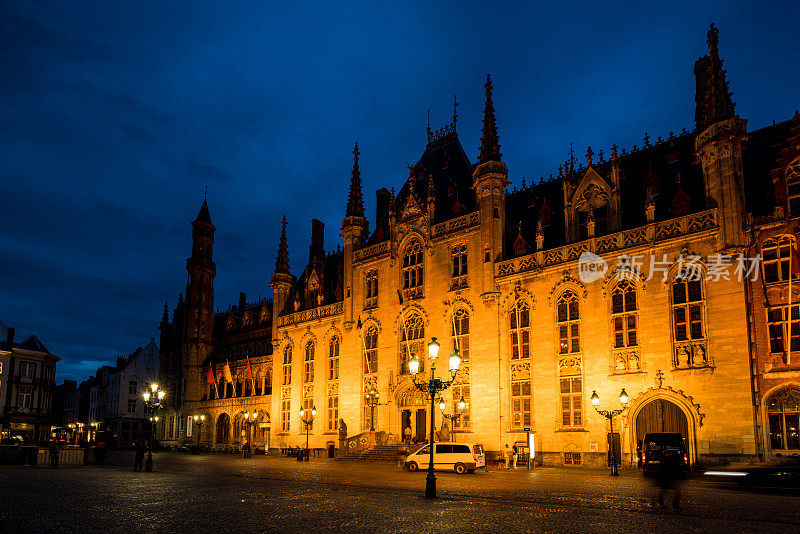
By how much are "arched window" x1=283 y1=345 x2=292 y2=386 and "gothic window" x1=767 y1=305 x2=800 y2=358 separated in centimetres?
4027

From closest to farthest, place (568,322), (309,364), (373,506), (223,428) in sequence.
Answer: (373,506)
(568,322)
(309,364)
(223,428)

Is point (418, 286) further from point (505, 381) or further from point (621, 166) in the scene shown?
point (621, 166)

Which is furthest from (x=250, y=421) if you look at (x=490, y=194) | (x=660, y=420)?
(x=660, y=420)

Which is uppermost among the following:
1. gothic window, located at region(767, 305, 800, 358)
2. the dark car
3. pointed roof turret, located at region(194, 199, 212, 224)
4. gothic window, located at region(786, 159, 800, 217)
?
pointed roof turret, located at region(194, 199, 212, 224)

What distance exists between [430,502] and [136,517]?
8290mm

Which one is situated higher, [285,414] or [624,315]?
[624,315]

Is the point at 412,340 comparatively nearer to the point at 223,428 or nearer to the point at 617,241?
the point at 617,241

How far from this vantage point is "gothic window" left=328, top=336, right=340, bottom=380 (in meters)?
54.4

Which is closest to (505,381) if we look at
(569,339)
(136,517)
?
(569,339)

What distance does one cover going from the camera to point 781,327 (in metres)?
30.9

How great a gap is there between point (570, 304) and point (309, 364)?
26.5 metres

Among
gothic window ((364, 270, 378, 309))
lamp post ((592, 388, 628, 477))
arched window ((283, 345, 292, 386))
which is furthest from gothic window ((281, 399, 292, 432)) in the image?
lamp post ((592, 388, 628, 477))

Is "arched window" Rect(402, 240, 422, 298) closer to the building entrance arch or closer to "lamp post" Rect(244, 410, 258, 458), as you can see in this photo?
the building entrance arch

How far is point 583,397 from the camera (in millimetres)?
37406
